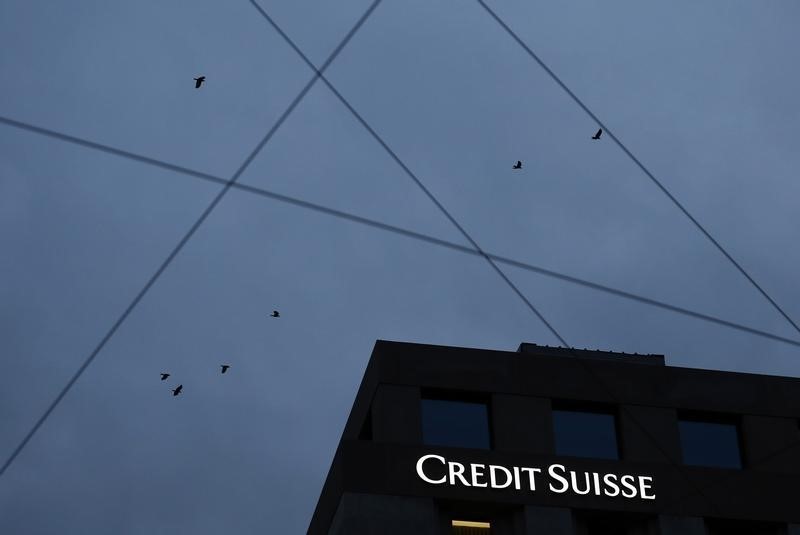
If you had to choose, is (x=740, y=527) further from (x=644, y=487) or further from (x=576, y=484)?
(x=576, y=484)

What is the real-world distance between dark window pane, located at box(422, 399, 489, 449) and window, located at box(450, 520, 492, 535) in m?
2.65

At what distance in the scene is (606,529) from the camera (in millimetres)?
45750

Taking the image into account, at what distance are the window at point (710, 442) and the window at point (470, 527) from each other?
25.4 feet

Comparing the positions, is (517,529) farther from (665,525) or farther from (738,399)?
(738,399)

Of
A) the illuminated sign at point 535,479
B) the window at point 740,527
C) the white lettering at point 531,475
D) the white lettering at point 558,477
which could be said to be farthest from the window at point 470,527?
the window at point 740,527

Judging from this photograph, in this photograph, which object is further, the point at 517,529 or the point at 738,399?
the point at 738,399

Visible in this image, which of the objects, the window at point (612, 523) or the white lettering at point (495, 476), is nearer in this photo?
the white lettering at point (495, 476)

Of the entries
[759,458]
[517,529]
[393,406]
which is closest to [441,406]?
[393,406]

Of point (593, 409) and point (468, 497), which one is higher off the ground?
point (593, 409)

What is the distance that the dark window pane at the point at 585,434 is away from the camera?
153ft

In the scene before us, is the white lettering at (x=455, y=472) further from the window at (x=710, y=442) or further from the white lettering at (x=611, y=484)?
the window at (x=710, y=442)

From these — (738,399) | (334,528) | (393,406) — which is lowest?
(334,528)

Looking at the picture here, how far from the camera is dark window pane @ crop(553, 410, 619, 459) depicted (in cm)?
4672

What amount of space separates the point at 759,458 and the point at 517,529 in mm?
9735
